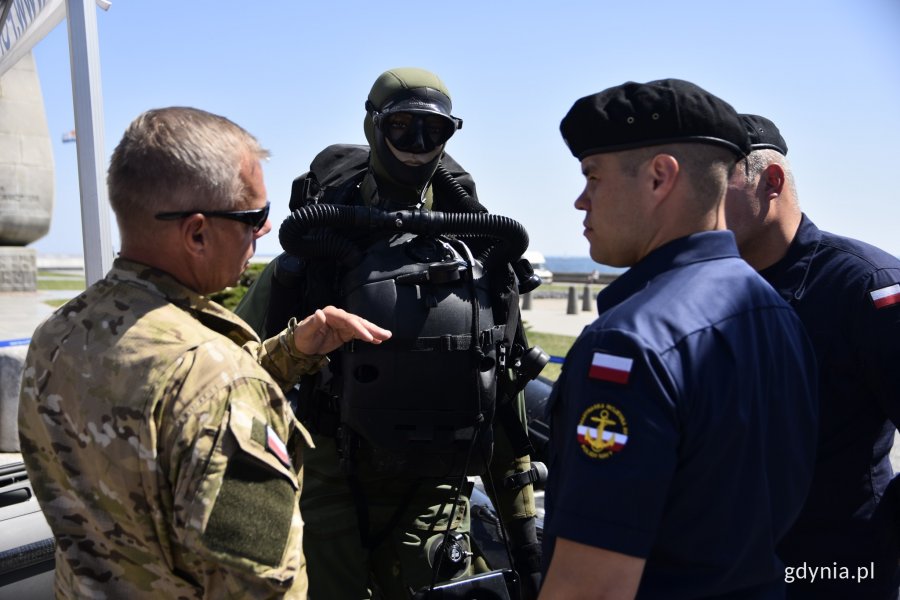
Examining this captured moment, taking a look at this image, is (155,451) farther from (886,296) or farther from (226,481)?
(886,296)

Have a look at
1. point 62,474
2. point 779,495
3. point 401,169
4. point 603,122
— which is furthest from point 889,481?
point 62,474

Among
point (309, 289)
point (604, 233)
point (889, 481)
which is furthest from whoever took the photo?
point (309, 289)

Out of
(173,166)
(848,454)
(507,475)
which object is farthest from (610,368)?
(507,475)

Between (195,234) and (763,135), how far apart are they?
66.1 inches

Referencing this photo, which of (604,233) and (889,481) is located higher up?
(604,233)

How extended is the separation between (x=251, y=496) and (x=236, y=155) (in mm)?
595

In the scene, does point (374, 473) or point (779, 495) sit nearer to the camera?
point (779, 495)

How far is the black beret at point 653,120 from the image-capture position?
4.65ft

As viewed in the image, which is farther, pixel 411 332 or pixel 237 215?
pixel 411 332

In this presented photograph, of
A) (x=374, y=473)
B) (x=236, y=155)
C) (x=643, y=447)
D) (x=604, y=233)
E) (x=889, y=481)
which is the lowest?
(x=374, y=473)

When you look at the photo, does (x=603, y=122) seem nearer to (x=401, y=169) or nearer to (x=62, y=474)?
(x=62, y=474)

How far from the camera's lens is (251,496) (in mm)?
1235

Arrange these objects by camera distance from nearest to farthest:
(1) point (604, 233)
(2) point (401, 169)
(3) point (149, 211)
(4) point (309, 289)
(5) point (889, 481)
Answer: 1. (3) point (149, 211)
2. (1) point (604, 233)
3. (5) point (889, 481)
4. (4) point (309, 289)
5. (2) point (401, 169)

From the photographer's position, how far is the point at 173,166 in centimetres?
133
